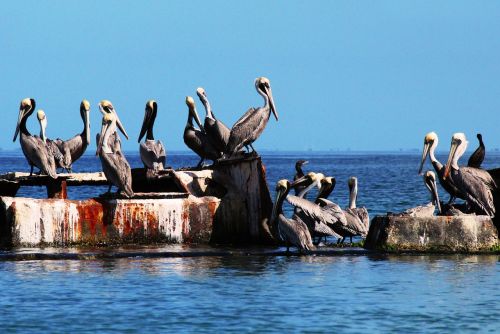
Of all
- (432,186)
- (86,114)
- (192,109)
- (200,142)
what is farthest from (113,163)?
(86,114)

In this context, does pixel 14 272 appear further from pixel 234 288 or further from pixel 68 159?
pixel 68 159

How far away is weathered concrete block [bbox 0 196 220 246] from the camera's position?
16.0 m

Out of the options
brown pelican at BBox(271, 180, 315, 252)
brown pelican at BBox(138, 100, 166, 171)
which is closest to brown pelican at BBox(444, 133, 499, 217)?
brown pelican at BBox(271, 180, 315, 252)

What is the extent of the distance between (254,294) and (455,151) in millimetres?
4970

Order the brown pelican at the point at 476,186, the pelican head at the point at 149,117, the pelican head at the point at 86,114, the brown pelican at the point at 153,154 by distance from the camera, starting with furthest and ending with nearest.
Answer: the pelican head at the point at 86,114, the pelican head at the point at 149,117, the brown pelican at the point at 153,154, the brown pelican at the point at 476,186

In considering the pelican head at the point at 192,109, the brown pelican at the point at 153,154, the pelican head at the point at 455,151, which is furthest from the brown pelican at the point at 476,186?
the pelican head at the point at 192,109

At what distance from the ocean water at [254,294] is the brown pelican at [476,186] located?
0.80 meters

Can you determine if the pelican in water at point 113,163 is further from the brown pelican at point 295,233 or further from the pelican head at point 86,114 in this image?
the pelican head at point 86,114

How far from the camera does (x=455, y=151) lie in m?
17.7

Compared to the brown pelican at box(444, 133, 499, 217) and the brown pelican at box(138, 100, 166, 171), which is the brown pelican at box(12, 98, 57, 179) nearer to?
the brown pelican at box(138, 100, 166, 171)

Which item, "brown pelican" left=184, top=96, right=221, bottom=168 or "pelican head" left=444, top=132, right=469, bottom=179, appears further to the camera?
"brown pelican" left=184, top=96, right=221, bottom=168

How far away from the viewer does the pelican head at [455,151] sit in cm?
1720

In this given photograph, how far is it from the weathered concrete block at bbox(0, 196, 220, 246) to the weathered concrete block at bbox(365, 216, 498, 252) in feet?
7.51

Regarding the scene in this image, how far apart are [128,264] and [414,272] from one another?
3.18m
